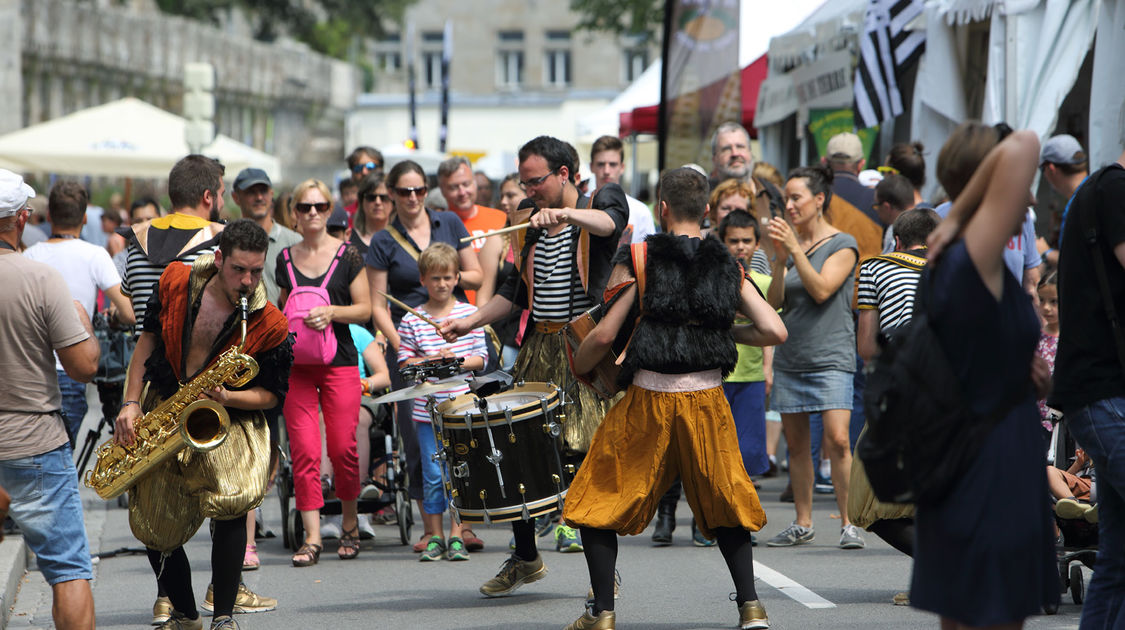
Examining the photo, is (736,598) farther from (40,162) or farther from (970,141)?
(40,162)

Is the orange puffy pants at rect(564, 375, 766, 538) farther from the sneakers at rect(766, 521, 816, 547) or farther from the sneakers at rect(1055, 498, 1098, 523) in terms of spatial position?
the sneakers at rect(766, 521, 816, 547)

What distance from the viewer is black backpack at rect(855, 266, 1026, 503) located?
152 inches

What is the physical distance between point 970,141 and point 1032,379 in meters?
0.66

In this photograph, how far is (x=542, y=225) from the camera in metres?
6.49

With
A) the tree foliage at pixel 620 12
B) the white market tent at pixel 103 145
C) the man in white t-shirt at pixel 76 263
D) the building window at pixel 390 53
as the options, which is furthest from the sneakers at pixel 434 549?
the building window at pixel 390 53

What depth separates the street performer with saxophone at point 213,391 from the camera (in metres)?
5.99

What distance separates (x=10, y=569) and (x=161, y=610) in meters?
1.22

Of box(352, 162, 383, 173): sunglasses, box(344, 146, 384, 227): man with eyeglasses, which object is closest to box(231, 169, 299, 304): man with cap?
box(344, 146, 384, 227): man with eyeglasses

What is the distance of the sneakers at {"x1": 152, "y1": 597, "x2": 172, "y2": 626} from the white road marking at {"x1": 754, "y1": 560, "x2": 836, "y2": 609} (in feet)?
9.38

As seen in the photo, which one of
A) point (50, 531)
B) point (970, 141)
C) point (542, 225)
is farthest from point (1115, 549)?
point (50, 531)

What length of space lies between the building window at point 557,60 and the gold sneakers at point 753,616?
6062 cm

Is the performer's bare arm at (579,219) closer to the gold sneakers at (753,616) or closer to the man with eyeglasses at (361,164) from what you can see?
the gold sneakers at (753,616)

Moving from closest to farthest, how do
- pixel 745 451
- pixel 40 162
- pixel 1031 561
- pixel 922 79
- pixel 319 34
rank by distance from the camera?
pixel 1031 561 < pixel 745 451 < pixel 922 79 < pixel 40 162 < pixel 319 34

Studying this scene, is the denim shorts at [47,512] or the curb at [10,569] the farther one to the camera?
the curb at [10,569]
